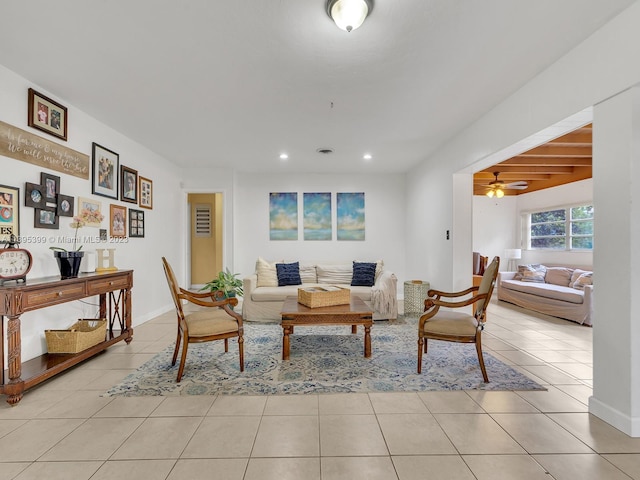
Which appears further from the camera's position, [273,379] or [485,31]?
[273,379]

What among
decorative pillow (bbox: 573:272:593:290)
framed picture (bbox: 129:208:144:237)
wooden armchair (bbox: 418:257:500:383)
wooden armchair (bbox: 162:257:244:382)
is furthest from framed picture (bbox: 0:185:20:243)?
decorative pillow (bbox: 573:272:593:290)

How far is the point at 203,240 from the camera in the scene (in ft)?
25.7

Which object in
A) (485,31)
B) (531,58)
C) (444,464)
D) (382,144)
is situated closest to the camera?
(444,464)

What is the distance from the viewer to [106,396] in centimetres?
238

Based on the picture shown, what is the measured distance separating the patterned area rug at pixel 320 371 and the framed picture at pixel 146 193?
2289mm

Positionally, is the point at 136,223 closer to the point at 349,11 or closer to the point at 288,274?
the point at 288,274

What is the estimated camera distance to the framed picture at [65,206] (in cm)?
311

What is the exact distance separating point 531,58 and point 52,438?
162 inches

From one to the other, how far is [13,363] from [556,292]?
634 cm

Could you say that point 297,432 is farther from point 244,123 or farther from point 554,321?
point 554,321

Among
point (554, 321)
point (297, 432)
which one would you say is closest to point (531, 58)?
point (297, 432)

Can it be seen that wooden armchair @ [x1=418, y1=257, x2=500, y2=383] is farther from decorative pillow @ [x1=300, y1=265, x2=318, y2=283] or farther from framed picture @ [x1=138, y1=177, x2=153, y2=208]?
framed picture @ [x1=138, y1=177, x2=153, y2=208]

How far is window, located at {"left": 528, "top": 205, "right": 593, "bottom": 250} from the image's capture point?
590 cm

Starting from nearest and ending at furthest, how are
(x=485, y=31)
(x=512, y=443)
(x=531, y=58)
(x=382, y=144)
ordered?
(x=512, y=443) → (x=485, y=31) → (x=531, y=58) → (x=382, y=144)
